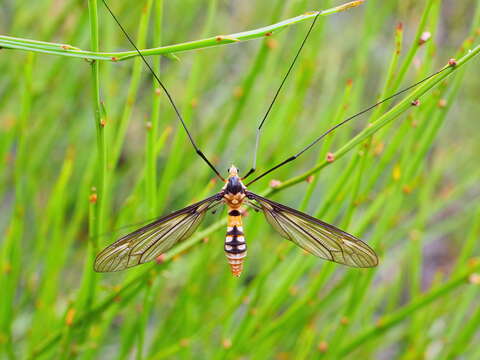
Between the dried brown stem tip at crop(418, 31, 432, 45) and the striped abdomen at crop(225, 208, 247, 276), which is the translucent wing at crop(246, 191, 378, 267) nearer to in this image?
the striped abdomen at crop(225, 208, 247, 276)

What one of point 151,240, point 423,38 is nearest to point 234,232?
A: point 151,240

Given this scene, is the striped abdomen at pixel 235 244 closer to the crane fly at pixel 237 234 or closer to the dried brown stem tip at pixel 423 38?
the crane fly at pixel 237 234

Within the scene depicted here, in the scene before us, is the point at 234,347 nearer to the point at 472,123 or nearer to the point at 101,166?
the point at 101,166

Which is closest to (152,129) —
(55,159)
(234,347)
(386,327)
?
(234,347)

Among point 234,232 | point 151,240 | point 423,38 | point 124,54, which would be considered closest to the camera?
point 124,54

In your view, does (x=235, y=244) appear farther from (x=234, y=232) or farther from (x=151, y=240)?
(x=151, y=240)

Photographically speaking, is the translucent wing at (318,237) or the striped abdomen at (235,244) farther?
the striped abdomen at (235,244)

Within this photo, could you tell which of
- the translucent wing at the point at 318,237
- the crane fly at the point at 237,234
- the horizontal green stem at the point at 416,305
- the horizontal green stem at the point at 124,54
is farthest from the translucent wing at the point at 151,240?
the horizontal green stem at the point at 416,305
